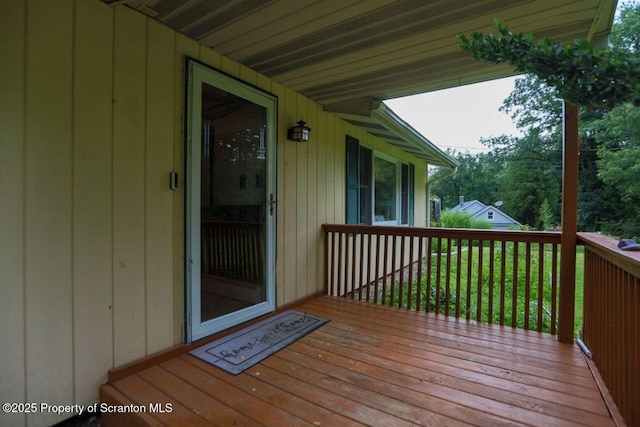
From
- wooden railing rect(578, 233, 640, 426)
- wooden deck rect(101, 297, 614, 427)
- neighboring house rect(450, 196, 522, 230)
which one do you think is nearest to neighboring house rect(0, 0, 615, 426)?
wooden deck rect(101, 297, 614, 427)

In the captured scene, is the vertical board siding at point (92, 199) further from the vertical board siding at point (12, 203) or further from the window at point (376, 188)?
the window at point (376, 188)

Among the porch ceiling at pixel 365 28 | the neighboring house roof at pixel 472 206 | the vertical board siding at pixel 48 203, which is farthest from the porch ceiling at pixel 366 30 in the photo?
the neighboring house roof at pixel 472 206

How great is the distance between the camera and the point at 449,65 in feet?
8.13

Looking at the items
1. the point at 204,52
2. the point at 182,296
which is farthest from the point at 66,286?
the point at 204,52

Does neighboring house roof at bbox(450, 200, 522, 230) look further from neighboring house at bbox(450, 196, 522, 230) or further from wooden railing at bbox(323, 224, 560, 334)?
wooden railing at bbox(323, 224, 560, 334)

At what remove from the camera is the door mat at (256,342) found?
1.93 m

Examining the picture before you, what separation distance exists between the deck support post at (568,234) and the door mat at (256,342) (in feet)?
6.31

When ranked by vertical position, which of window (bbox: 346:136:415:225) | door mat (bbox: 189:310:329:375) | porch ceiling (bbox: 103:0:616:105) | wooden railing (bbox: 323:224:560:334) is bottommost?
door mat (bbox: 189:310:329:375)

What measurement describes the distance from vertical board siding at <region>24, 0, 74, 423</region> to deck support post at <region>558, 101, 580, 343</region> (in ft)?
10.8

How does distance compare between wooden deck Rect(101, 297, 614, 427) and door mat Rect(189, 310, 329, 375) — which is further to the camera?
door mat Rect(189, 310, 329, 375)

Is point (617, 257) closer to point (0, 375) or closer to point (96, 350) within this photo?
point (96, 350)

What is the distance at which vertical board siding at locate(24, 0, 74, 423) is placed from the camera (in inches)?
55.8

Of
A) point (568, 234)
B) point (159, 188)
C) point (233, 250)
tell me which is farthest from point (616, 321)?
point (159, 188)

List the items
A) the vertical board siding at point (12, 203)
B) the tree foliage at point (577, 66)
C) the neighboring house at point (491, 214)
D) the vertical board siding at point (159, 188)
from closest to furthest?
the tree foliage at point (577, 66) < the vertical board siding at point (12, 203) < the vertical board siding at point (159, 188) < the neighboring house at point (491, 214)
